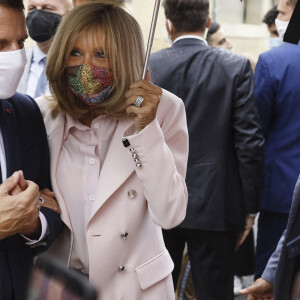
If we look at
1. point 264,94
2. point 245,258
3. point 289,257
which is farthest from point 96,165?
point 245,258

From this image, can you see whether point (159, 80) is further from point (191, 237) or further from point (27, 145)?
point (27, 145)

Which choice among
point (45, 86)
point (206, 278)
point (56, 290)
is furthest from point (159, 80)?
point (56, 290)

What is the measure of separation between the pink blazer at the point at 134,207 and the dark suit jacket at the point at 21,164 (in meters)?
0.06

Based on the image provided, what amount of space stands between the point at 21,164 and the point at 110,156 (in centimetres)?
32

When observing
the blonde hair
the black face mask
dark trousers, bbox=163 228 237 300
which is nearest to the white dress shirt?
the black face mask

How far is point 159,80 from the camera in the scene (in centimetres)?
425

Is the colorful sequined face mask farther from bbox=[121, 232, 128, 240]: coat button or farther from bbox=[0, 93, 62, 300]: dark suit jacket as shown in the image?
bbox=[121, 232, 128, 240]: coat button

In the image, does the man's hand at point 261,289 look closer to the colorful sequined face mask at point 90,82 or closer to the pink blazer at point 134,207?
the pink blazer at point 134,207

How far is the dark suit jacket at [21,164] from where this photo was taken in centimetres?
243

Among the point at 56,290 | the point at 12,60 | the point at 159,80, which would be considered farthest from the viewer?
the point at 159,80

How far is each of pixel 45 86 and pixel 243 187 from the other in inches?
52.6

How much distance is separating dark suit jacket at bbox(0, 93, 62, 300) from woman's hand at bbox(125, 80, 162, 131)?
347mm

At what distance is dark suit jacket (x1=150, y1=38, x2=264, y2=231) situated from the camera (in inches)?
164

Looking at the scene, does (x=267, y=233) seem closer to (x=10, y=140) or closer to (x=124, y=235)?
(x=124, y=235)
